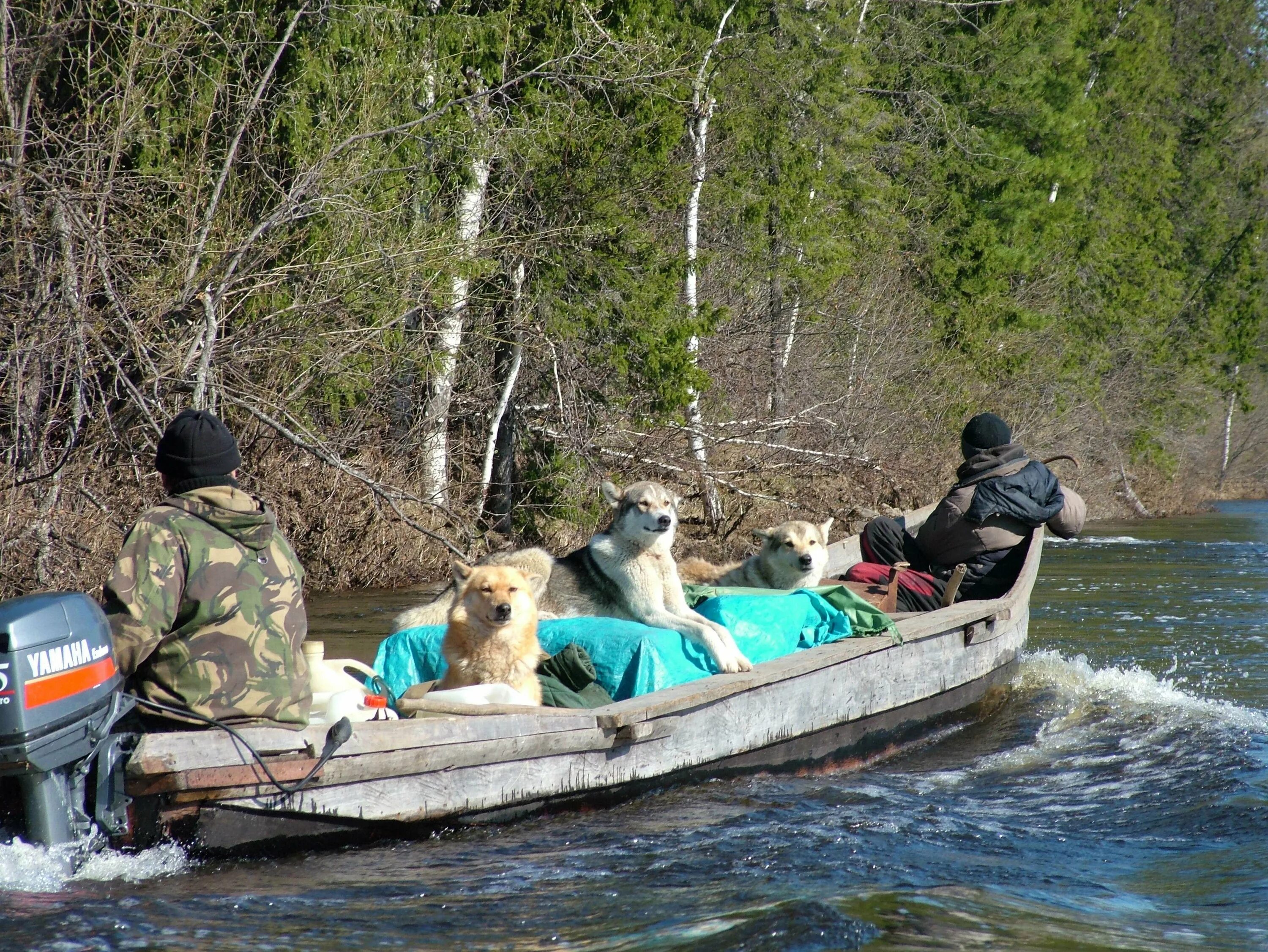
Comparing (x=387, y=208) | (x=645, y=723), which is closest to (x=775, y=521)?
(x=387, y=208)

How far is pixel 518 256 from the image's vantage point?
13.8 m

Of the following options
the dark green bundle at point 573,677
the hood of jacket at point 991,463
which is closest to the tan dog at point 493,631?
the dark green bundle at point 573,677

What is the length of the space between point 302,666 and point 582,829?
62.1 inches

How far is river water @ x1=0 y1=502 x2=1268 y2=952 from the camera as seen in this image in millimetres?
4430

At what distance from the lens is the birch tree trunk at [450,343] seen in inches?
509

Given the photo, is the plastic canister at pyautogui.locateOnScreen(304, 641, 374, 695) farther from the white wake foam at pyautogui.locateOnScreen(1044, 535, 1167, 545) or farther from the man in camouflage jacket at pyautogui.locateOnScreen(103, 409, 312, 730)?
the white wake foam at pyautogui.locateOnScreen(1044, 535, 1167, 545)

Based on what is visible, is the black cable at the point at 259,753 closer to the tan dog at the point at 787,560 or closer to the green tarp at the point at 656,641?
the green tarp at the point at 656,641

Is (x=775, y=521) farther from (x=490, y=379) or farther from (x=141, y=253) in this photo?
(x=141, y=253)

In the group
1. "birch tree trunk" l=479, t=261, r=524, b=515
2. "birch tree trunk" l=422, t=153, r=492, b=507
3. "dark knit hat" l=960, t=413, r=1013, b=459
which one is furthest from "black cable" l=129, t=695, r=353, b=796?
"birch tree trunk" l=479, t=261, r=524, b=515

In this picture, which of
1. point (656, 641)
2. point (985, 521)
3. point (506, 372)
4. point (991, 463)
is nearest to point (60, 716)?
point (656, 641)

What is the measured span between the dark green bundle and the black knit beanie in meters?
2.23

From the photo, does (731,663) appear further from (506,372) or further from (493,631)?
(506,372)

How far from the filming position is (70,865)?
451 centimetres

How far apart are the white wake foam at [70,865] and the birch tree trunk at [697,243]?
11438mm
